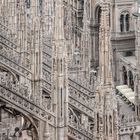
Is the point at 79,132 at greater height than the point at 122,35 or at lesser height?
lesser

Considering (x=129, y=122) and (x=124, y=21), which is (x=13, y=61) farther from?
(x=124, y=21)

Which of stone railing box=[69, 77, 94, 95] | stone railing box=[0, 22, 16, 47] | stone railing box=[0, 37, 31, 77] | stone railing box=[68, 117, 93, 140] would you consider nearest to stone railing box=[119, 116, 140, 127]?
stone railing box=[69, 77, 94, 95]

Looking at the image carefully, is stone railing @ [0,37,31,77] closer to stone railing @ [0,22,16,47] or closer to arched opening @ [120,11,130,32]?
stone railing @ [0,22,16,47]

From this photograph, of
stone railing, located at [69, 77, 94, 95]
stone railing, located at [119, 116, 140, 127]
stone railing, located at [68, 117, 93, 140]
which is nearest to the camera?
stone railing, located at [68, 117, 93, 140]

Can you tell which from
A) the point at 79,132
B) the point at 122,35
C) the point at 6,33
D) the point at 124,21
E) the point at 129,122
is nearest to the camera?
the point at 79,132

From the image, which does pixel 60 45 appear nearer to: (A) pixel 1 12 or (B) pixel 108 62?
(B) pixel 108 62

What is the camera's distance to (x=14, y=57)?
26.2 m

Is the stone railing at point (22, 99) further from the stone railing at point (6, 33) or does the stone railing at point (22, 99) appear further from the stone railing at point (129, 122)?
the stone railing at point (6, 33)


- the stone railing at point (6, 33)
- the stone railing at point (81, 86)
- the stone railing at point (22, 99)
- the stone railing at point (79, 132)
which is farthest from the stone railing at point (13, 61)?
the stone railing at point (79, 132)

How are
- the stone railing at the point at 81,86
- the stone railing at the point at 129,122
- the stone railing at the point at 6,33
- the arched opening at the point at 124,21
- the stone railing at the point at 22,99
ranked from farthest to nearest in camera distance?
the arched opening at the point at 124,21 → the stone railing at the point at 6,33 → the stone railing at the point at 81,86 → the stone railing at the point at 129,122 → the stone railing at the point at 22,99

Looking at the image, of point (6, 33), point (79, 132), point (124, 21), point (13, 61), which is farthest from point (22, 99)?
point (124, 21)

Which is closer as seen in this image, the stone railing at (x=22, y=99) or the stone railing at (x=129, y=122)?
the stone railing at (x=22, y=99)

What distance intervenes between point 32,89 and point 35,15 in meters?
3.20

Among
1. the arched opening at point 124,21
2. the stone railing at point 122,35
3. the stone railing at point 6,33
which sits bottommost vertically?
the stone railing at point 6,33
